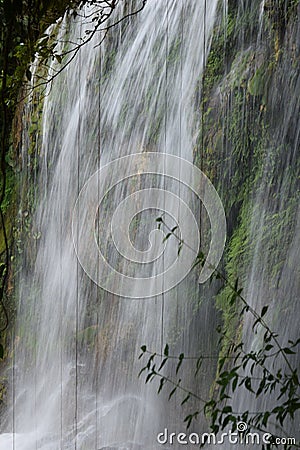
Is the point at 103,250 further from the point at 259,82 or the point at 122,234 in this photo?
the point at 259,82

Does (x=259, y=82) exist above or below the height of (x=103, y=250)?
above

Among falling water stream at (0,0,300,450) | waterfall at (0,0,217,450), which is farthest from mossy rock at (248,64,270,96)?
waterfall at (0,0,217,450)

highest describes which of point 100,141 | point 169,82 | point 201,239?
point 169,82

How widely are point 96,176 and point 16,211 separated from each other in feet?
1.10

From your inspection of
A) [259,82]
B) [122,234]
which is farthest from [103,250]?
[259,82]

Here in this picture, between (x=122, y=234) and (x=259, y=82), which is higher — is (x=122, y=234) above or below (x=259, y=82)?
below

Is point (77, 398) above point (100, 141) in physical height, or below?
below

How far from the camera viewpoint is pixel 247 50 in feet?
8.43

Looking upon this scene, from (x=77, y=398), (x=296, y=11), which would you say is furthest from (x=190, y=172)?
(x=77, y=398)

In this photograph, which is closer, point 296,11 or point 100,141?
point 296,11

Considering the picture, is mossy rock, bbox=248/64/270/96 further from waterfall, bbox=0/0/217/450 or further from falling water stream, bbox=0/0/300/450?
waterfall, bbox=0/0/217/450

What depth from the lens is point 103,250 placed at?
264 cm

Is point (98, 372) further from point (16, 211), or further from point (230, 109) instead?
point (230, 109)

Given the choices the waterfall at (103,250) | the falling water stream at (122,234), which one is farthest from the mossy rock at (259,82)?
the waterfall at (103,250)
